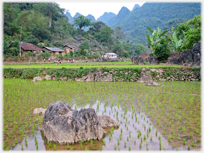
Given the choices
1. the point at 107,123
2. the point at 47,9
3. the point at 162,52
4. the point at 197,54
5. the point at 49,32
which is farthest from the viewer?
the point at 47,9

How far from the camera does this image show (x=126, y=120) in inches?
213

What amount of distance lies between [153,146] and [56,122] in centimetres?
216

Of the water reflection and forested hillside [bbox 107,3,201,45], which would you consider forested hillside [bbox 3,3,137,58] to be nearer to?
forested hillside [bbox 107,3,201,45]

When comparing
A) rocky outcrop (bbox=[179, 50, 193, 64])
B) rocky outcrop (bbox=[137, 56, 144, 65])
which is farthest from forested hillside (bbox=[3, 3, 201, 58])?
rocky outcrop (bbox=[179, 50, 193, 64])

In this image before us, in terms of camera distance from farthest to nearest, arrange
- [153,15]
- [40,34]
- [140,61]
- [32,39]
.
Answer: [153,15] → [40,34] → [32,39] → [140,61]

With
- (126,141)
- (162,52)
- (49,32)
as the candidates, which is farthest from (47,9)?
(126,141)

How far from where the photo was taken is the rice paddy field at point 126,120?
3.98 meters

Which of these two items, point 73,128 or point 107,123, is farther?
point 107,123

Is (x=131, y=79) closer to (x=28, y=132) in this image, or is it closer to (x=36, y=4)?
(x=28, y=132)

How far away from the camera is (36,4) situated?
54.5 metres

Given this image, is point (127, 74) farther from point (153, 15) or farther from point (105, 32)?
point (153, 15)

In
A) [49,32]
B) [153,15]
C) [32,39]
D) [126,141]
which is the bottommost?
[126,141]

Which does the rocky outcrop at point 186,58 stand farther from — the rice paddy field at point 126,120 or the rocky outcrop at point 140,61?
the rice paddy field at point 126,120

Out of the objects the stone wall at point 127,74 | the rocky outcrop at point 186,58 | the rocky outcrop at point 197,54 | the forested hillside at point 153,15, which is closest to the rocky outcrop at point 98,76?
the stone wall at point 127,74
